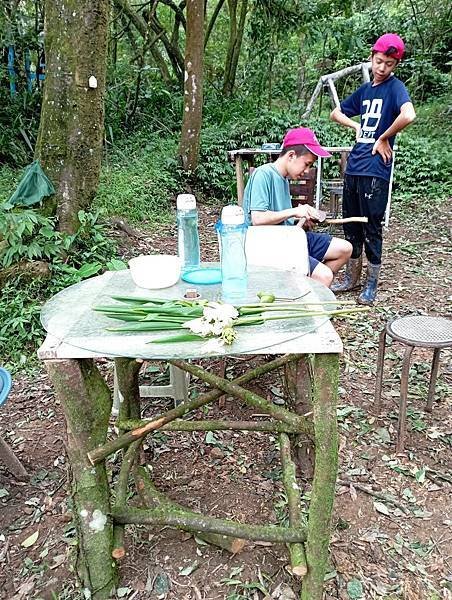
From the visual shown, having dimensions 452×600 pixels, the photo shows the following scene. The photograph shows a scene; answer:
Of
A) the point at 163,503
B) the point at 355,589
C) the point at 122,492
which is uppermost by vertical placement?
the point at 122,492

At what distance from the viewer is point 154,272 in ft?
6.00

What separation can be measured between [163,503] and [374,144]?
2749 mm

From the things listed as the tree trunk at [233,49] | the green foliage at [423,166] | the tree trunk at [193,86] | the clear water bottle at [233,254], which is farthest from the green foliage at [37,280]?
the tree trunk at [233,49]

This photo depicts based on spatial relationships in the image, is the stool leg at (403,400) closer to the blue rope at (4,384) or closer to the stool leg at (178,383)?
the stool leg at (178,383)

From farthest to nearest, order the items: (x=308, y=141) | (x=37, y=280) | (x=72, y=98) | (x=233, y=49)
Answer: (x=233, y=49), (x=72, y=98), (x=37, y=280), (x=308, y=141)

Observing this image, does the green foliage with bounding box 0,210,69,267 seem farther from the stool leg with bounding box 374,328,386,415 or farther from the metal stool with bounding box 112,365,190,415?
the stool leg with bounding box 374,328,386,415

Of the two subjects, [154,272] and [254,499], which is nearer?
[154,272]

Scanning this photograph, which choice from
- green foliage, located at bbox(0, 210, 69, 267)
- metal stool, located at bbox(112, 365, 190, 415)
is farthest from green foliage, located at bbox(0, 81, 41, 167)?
metal stool, located at bbox(112, 365, 190, 415)

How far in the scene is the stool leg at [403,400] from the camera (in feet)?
7.49

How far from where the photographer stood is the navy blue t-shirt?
3.54m

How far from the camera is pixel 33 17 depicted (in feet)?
25.5

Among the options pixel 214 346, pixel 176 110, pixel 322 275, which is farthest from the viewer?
pixel 176 110

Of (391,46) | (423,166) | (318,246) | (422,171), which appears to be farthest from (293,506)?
(423,166)

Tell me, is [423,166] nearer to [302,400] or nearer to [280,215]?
[280,215]
